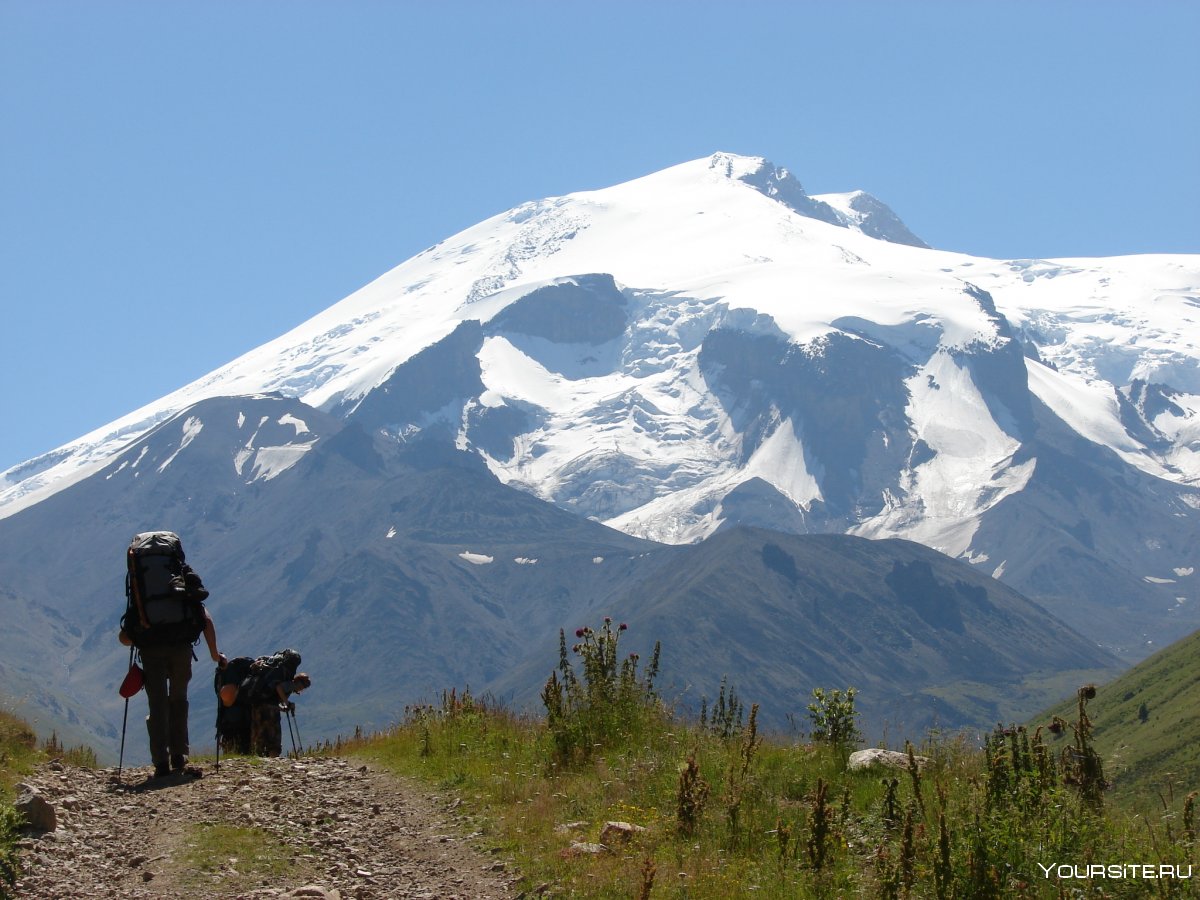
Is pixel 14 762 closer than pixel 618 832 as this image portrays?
No

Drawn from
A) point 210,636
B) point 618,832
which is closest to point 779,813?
point 618,832

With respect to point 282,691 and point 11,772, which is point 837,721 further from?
point 11,772

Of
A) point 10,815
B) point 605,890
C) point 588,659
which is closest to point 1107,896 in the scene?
point 605,890

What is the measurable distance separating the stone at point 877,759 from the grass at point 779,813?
0.16 meters

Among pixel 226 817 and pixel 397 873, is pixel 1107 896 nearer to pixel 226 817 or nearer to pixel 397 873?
pixel 397 873

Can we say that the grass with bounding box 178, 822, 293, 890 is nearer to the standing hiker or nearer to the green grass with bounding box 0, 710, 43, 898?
the green grass with bounding box 0, 710, 43, 898

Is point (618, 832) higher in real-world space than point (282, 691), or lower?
lower

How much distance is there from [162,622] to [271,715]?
4659 mm

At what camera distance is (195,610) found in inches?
711

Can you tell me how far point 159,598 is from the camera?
17.9 m

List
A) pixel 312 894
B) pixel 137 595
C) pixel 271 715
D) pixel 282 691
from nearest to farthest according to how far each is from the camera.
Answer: pixel 312 894 < pixel 137 595 < pixel 282 691 < pixel 271 715

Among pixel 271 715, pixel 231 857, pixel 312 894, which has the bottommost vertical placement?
pixel 312 894

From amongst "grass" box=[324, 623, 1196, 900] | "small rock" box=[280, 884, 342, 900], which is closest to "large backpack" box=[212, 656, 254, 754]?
"grass" box=[324, 623, 1196, 900]

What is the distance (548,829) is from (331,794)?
3.59 m
